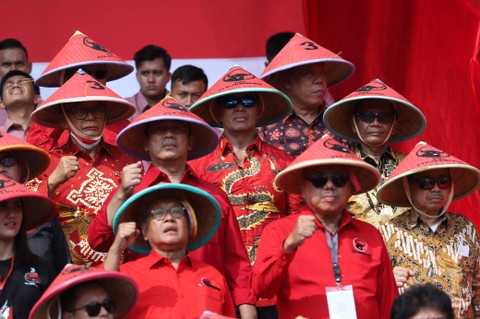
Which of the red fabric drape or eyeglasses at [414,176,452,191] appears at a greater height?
the red fabric drape

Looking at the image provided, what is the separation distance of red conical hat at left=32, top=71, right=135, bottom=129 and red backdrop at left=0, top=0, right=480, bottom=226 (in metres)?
2.43

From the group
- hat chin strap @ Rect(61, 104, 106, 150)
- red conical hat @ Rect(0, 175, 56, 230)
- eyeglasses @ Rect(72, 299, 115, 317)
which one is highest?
hat chin strap @ Rect(61, 104, 106, 150)

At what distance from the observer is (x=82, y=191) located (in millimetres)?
7129

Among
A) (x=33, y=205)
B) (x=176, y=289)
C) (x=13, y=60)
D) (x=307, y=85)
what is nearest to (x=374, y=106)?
(x=307, y=85)

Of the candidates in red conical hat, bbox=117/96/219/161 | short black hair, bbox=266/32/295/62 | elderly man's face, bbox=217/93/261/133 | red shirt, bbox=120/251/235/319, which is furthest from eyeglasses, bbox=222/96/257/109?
short black hair, bbox=266/32/295/62

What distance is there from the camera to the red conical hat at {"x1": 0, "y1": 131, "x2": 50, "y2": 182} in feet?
22.1

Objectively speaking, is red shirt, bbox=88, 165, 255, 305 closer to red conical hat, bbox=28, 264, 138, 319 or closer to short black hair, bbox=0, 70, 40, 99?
red conical hat, bbox=28, 264, 138, 319

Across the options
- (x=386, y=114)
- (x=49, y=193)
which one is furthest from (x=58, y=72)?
(x=386, y=114)

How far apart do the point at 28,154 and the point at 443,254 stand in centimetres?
220

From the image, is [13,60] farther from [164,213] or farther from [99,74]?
[164,213]

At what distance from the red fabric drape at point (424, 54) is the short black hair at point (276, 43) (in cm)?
45

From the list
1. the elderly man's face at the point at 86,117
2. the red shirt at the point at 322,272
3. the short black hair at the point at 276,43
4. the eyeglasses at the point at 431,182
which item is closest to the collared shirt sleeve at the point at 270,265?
the red shirt at the point at 322,272

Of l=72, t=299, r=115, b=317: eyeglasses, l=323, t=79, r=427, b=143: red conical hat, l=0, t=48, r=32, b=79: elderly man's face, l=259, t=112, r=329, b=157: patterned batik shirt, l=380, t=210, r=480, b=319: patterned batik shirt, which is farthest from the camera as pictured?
l=0, t=48, r=32, b=79: elderly man's face

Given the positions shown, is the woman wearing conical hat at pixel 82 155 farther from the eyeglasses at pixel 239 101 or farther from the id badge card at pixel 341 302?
the id badge card at pixel 341 302
